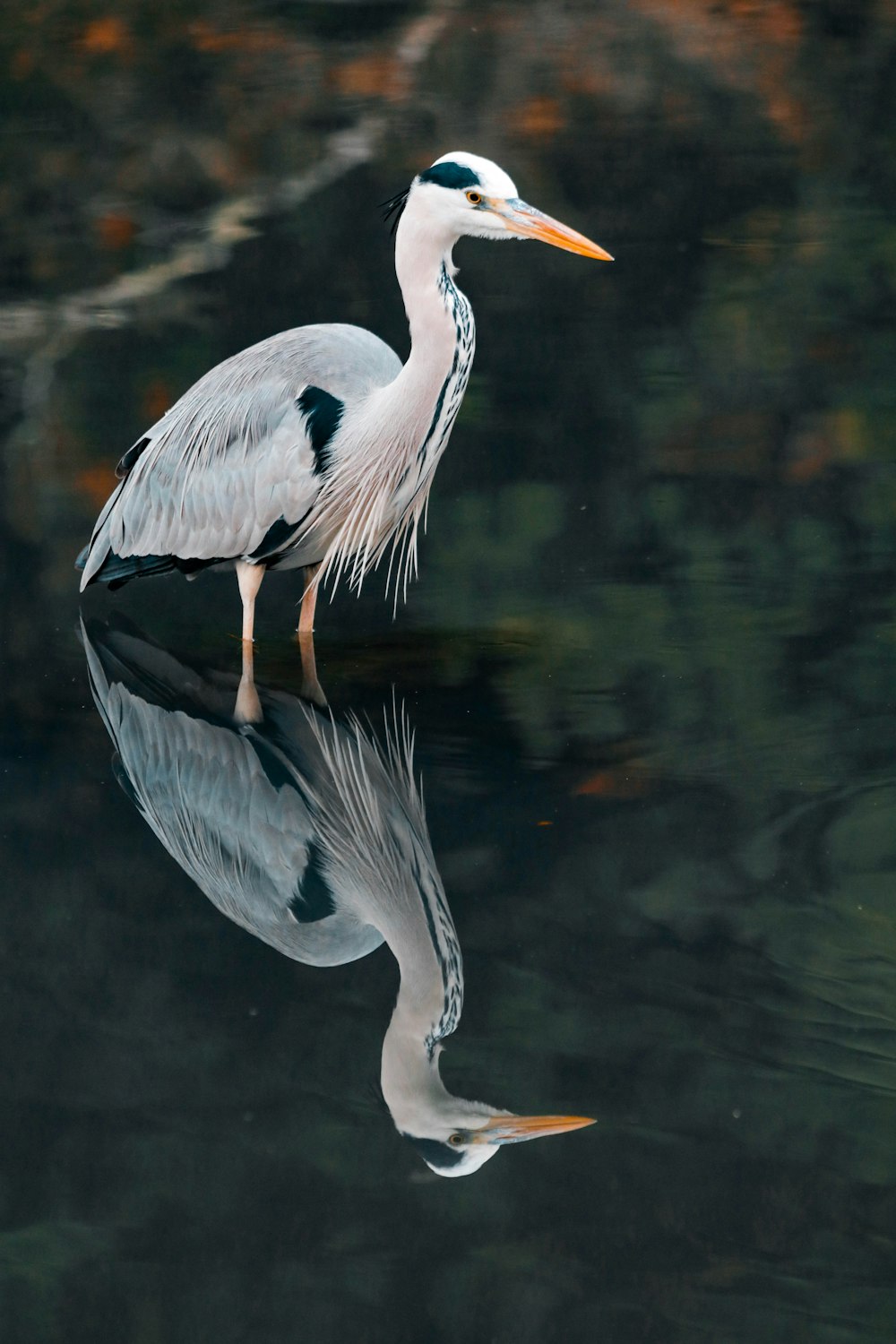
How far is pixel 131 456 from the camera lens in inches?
273

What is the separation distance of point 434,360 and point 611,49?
29.5 ft

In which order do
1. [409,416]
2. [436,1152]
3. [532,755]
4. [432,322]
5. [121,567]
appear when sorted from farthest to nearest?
[121,567]
[409,416]
[432,322]
[532,755]
[436,1152]

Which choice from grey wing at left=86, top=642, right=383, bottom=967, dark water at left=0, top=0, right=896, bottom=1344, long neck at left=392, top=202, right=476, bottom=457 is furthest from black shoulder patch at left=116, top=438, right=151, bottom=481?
long neck at left=392, top=202, right=476, bottom=457

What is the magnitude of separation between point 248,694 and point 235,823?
107 cm

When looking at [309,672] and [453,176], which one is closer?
[453,176]

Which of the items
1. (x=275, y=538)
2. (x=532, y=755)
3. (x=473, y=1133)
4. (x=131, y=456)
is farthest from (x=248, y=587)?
(x=473, y=1133)

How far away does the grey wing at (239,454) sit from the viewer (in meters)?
6.29

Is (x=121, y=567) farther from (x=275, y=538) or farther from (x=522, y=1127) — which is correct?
(x=522, y=1127)

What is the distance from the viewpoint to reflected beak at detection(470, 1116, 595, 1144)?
368 cm

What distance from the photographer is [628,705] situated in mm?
5895

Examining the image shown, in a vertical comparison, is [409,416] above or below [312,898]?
above

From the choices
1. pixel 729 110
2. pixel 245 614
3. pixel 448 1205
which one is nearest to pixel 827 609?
pixel 245 614

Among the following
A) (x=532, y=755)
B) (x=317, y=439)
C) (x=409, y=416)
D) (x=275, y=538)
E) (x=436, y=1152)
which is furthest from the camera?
(x=275, y=538)

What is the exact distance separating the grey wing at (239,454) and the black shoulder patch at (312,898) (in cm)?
181
